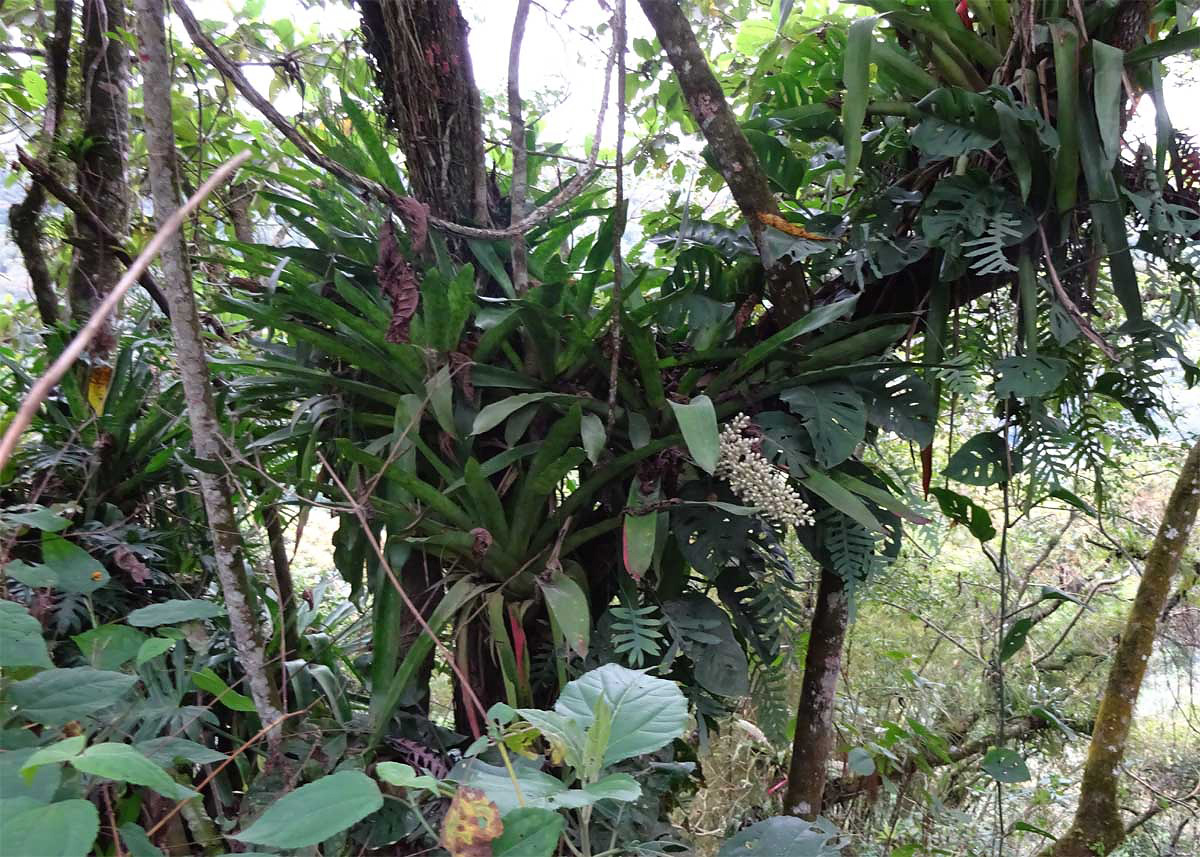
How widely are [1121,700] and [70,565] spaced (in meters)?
1.47

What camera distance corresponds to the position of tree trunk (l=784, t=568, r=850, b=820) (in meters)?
1.02

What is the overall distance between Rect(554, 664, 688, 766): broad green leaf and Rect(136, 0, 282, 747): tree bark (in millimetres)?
458

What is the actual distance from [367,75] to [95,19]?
22.4 inches

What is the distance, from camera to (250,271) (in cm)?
98

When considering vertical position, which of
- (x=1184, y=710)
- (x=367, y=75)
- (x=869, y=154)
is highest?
(x=367, y=75)

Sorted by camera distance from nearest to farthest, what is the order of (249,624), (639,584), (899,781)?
1. (249,624)
2. (639,584)
3. (899,781)

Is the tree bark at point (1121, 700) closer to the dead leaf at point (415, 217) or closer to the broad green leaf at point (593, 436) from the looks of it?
the broad green leaf at point (593, 436)

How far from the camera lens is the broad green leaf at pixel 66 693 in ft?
1.58

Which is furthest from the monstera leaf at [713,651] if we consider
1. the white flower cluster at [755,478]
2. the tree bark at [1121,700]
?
the tree bark at [1121,700]

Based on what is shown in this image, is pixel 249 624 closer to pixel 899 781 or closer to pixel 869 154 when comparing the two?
pixel 869 154

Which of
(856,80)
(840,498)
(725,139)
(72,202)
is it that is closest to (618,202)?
(725,139)

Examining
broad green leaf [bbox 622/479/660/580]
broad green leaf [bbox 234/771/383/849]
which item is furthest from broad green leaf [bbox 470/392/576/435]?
broad green leaf [bbox 234/771/383/849]

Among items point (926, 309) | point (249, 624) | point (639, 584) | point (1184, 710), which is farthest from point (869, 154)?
point (1184, 710)

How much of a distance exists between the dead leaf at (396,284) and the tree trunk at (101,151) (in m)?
0.71
